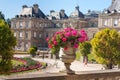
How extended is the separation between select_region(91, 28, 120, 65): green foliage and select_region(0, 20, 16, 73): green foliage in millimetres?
11121

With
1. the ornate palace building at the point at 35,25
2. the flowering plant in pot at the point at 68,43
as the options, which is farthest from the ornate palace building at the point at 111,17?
the flowering plant in pot at the point at 68,43

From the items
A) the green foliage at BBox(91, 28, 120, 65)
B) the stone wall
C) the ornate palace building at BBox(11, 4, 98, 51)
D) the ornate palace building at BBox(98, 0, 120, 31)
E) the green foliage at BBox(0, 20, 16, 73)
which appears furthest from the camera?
the ornate palace building at BBox(11, 4, 98, 51)

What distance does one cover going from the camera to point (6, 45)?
544 inches

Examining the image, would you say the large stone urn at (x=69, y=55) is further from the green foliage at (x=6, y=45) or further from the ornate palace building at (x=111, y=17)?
the ornate palace building at (x=111, y=17)

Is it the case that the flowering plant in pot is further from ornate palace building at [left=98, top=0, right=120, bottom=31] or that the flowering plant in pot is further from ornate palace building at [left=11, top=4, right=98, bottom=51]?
ornate palace building at [left=11, top=4, right=98, bottom=51]

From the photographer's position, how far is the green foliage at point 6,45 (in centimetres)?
1345

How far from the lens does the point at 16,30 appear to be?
73.7 metres

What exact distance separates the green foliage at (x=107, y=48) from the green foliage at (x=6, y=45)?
11121mm

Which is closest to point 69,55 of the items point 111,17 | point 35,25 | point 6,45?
point 6,45

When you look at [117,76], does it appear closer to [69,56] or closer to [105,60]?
[69,56]

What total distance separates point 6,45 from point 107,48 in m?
11.9

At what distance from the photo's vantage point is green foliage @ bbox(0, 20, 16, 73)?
13.5 m

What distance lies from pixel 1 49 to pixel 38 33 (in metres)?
59.3

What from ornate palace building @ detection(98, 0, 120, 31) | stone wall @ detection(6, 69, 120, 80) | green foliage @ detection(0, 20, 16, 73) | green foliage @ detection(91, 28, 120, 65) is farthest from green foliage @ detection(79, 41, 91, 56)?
stone wall @ detection(6, 69, 120, 80)
